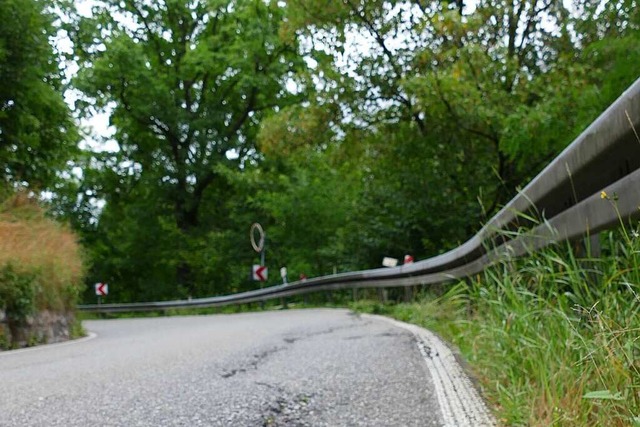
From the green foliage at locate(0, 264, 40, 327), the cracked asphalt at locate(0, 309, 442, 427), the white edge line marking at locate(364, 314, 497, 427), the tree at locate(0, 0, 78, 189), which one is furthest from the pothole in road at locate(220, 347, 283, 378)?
the tree at locate(0, 0, 78, 189)

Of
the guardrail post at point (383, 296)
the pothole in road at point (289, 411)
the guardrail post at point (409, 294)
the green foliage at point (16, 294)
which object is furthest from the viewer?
the guardrail post at point (383, 296)

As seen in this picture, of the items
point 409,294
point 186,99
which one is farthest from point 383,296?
point 186,99

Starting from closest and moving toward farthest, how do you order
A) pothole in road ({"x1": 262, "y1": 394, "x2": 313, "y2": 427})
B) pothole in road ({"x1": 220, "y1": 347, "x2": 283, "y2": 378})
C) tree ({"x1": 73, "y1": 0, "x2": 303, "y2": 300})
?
pothole in road ({"x1": 262, "y1": 394, "x2": 313, "y2": 427}) < pothole in road ({"x1": 220, "y1": 347, "x2": 283, "y2": 378}) < tree ({"x1": 73, "y1": 0, "x2": 303, "y2": 300})

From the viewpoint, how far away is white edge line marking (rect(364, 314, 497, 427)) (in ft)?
9.98

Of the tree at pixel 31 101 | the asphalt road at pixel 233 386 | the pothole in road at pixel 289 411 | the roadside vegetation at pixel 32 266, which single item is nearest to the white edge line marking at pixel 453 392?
the asphalt road at pixel 233 386

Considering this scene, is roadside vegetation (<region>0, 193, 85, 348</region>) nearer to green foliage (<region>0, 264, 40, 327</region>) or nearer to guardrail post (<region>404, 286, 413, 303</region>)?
green foliage (<region>0, 264, 40, 327</region>)

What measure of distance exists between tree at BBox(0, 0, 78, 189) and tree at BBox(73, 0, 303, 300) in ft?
51.1

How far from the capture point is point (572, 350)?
288 centimetres

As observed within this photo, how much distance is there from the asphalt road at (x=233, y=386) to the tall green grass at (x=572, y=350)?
0.36 meters

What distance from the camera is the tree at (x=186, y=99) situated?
30.7 metres

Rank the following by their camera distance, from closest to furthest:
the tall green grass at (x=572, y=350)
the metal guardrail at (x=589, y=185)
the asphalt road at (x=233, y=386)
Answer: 1. the tall green grass at (x=572, y=350)
2. the metal guardrail at (x=589, y=185)
3. the asphalt road at (x=233, y=386)

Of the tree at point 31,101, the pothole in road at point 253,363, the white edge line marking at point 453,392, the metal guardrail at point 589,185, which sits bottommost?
the white edge line marking at point 453,392

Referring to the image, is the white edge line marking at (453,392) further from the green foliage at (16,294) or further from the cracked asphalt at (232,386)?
the green foliage at (16,294)

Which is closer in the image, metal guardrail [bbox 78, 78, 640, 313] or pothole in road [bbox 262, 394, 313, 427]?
metal guardrail [bbox 78, 78, 640, 313]
